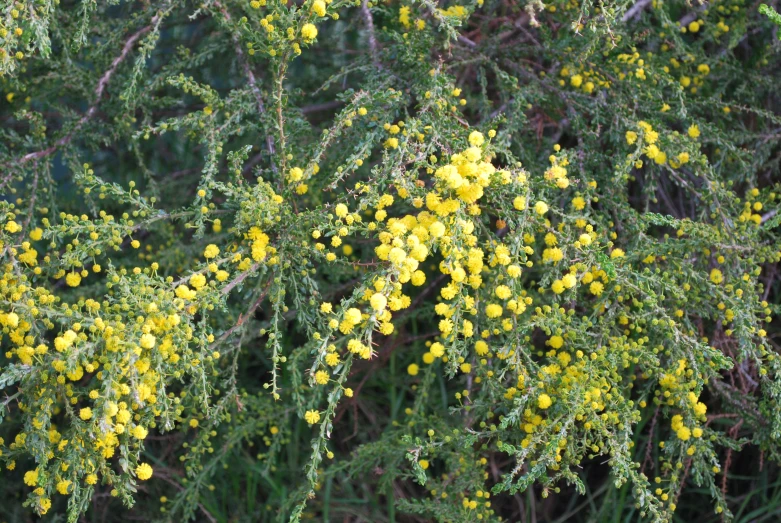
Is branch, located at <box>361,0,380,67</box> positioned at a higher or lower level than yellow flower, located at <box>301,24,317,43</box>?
lower

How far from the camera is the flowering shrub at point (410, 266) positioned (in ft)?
6.19

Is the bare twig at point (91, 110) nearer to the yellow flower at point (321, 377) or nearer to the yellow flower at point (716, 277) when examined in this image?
the yellow flower at point (321, 377)

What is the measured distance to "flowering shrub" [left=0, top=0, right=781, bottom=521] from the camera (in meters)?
1.89

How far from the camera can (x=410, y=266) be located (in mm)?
1812

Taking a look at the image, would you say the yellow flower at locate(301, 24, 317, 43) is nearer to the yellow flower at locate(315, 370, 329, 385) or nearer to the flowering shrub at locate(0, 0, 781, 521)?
the flowering shrub at locate(0, 0, 781, 521)

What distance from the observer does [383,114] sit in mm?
2344

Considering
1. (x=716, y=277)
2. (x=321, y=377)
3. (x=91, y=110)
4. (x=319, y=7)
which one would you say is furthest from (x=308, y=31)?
(x=716, y=277)

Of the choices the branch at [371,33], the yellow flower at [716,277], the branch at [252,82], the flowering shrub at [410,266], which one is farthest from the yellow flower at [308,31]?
the yellow flower at [716,277]

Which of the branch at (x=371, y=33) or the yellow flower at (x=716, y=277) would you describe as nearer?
the yellow flower at (x=716, y=277)

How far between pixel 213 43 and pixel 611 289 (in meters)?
1.74

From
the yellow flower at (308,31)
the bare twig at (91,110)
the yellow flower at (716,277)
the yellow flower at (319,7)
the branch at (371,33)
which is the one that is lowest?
the yellow flower at (716,277)

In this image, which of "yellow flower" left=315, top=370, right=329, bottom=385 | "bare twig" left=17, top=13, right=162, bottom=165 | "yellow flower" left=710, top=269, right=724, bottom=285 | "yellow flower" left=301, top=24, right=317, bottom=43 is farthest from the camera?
"bare twig" left=17, top=13, right=162, bottom=165

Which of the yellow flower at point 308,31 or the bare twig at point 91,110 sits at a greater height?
the yellow flower at point 308,31

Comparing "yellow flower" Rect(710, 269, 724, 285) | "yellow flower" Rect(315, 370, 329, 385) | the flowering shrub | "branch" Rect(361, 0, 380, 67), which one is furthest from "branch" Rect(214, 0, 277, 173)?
"yellow flower" Rect(710, 269, 724, 285)
